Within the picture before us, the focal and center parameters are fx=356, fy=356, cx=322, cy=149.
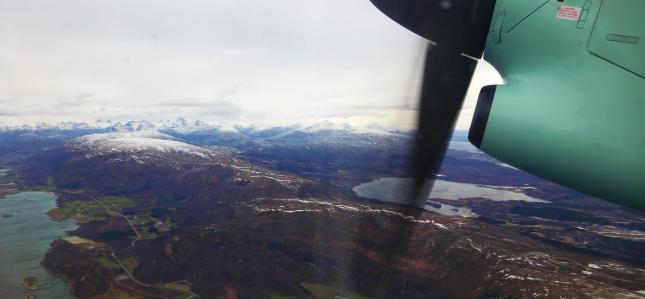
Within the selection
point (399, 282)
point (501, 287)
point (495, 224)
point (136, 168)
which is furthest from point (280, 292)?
point (136, 168)

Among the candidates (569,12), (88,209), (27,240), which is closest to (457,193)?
(569,12)

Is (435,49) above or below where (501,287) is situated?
above

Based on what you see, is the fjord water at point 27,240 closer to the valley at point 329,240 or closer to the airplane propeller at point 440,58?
the valley at point 329,240

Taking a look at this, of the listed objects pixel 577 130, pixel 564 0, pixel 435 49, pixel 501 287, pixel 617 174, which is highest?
pixel 564 0

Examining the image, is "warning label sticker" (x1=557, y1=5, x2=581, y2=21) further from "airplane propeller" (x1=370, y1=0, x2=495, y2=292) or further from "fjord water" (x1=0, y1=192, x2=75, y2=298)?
"fjord water" (x1=0, y1=192, x2=75, y2=298)

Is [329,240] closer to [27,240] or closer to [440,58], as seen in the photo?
[27,240]

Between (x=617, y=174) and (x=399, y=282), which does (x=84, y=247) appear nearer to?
(x=399, y=282)
